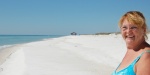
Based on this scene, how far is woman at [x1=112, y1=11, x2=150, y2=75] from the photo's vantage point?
210 cm

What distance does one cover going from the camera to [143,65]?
204 cm

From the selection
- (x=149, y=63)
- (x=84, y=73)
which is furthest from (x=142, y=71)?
(x=84, y=73)

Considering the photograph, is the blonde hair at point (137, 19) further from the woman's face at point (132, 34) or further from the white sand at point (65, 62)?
the white sand at point (65, 62)

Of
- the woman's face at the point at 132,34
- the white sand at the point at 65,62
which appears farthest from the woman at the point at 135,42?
the white sand at the point at 65,62

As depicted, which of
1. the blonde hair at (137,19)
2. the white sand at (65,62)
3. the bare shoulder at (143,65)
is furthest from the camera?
the white sand at (65,62)

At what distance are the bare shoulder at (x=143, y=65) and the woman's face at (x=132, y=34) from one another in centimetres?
22

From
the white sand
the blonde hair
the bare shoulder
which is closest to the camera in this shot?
the bare shoulder

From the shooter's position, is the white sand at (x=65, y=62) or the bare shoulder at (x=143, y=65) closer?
the bare shoulder at (x=143, y=65)

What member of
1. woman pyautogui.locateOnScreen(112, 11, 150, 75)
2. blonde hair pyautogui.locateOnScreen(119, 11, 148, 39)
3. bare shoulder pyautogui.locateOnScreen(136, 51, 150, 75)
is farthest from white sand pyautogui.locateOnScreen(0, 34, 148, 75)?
bare shoulder pyautogui.locateOnScreen(136, 51, 150, 75)

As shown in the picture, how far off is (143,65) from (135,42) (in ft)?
1.16

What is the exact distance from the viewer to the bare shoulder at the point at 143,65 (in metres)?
2.02

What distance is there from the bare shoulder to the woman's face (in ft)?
0.74

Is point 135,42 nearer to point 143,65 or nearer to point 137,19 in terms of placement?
point 137,19

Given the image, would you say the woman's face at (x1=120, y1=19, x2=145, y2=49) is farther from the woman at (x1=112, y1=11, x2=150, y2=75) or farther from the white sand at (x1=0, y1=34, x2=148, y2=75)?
the white sand at (x1=0, y1=34, x2=148, y2=75)
